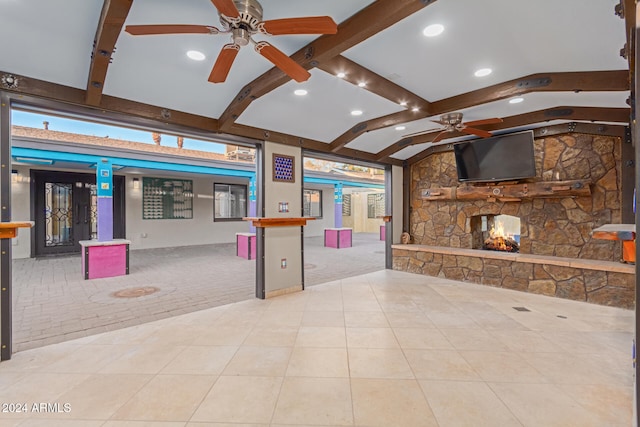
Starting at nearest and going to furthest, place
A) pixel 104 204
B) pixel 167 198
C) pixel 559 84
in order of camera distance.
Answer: pixel 559 84 < pixel 104 204 < pixel 167 198

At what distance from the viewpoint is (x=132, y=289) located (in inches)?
187

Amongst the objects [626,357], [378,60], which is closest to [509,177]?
[626,357]

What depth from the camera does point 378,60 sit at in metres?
2.74

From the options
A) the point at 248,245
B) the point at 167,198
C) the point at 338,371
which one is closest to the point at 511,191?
the point at 338,371

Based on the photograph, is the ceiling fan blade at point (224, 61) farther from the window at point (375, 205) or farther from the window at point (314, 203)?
the window at point (375, 205)

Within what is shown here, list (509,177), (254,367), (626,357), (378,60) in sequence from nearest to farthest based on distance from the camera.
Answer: (254,367) → (626,357) → (378,60) → (509,177)

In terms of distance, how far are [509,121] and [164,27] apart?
452cm

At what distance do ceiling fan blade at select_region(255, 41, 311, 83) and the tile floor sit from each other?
2.32m

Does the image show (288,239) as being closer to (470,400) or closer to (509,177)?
(470,400)

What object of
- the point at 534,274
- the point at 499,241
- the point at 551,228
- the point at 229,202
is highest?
the point at 229,202

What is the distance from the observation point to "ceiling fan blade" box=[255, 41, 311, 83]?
6.08ft

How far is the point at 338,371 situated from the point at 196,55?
9.75ft

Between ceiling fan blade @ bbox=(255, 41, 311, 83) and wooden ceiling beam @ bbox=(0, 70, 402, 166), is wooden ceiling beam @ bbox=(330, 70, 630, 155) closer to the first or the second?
wooden ceiling beam @ bbox=(0, 70, 402, 166)

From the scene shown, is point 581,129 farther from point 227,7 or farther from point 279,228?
point 227,7
